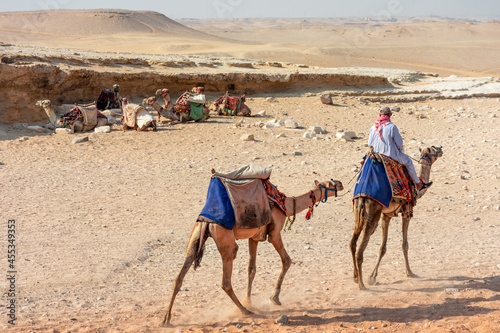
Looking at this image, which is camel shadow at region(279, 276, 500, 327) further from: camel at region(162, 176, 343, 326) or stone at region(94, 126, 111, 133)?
stone at region(94, 126, 111, 133)

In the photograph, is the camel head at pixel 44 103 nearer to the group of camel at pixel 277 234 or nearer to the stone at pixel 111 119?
the stone at pixel 111 119

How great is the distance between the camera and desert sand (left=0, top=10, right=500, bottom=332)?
5777mm

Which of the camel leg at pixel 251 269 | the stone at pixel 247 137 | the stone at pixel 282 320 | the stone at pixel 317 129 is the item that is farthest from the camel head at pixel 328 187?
the stone at pixel 317 129

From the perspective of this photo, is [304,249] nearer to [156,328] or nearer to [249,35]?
[156,328]

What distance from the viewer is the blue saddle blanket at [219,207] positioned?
540 centimetres

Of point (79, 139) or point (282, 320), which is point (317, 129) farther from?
point (282, 320)

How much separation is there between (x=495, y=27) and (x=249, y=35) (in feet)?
150

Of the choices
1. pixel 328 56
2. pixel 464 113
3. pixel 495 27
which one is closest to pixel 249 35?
pixel 495 27

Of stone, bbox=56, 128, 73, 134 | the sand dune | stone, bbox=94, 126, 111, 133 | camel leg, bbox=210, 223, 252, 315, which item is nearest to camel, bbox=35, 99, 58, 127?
stone, bbox=56, 128, 73, 134

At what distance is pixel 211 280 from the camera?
6.68 meters

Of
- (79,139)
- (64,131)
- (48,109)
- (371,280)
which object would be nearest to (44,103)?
(48,109)

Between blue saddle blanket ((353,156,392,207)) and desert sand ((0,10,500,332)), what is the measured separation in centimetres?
109

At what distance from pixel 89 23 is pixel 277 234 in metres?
86.2

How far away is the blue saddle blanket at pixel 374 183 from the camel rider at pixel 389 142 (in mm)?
323
